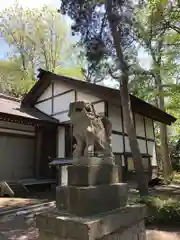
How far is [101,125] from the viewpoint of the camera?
175 inches

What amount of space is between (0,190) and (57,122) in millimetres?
4312

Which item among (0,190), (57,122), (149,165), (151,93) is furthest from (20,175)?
(151,93)

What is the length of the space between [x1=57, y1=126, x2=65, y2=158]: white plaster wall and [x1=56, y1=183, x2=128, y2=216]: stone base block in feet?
26.7

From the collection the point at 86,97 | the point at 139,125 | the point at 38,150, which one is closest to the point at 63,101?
the point at 86,97

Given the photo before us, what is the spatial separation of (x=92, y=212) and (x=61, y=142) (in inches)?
345

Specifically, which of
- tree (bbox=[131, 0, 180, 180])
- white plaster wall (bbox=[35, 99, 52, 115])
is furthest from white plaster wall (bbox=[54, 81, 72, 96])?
tree (bbox=[131, 0, 180, 180])

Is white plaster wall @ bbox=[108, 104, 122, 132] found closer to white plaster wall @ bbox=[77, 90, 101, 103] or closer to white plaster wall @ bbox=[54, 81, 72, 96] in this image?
white plaster wall @ bbox=[77, 90, 101, 103]

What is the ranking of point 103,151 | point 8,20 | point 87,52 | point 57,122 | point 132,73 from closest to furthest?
point 103,151 → point 87,52 → point 132,73 → point 57,122 → point 8,20

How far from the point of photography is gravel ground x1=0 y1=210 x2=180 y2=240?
498 cm

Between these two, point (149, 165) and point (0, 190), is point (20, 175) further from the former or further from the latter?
point (149, 165)

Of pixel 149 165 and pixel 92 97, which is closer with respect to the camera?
pixel 92 97

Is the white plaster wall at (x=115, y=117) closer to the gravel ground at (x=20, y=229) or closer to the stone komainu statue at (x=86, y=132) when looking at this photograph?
the gravel ground at (x=20, y=229)

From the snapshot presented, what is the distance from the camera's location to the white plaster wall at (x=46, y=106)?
13355 mm

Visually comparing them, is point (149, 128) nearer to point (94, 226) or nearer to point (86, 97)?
point (86, 97)
